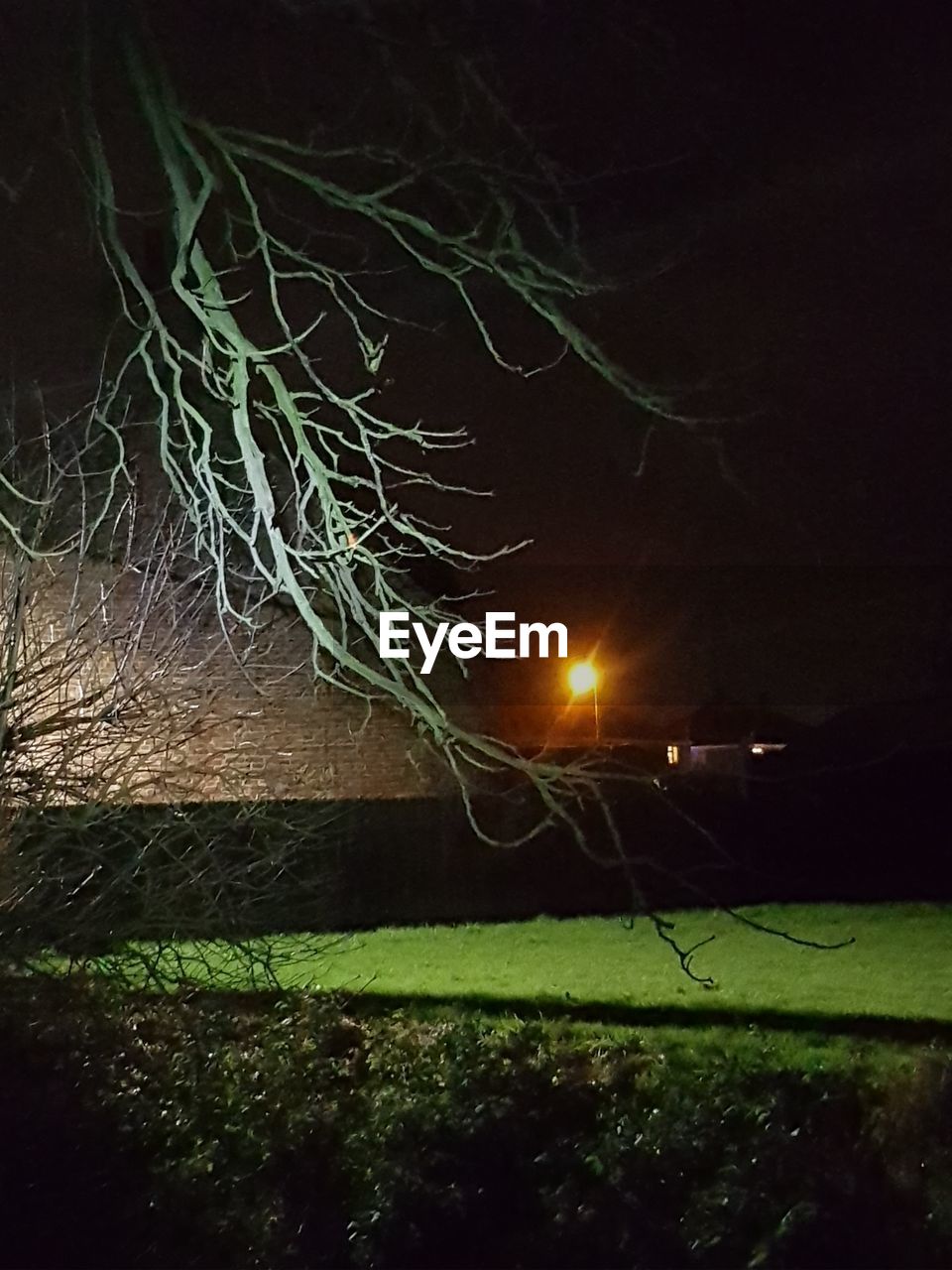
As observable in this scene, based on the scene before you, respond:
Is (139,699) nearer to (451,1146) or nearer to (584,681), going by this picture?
(451,1146)

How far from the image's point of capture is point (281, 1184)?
213 inches

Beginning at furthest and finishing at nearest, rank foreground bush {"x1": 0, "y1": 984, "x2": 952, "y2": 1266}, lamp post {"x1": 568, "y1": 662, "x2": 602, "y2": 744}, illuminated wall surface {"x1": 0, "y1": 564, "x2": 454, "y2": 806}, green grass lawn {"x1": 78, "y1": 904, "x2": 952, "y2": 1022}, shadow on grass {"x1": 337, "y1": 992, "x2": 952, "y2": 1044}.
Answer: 1. lamp post {"x1": 568, "y1": 662, "x2": 602, "y2": 744}
2. green grass lawn {"x1": 78, "y1": 904, "x2": 952, "y2": 1022}
3. shadow on grass {"x1": 337, "y1": 992, "x2": 952, "y2": 1044}
4. illuminated wall surface {"x1": 0, "y1": 564, "x2": 454, "y2": 806}
5. foreground bush {"x1": 0, "y1": 984, "x2": 952, "y2": 1266}

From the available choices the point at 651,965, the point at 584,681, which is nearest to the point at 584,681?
the point at 584,681

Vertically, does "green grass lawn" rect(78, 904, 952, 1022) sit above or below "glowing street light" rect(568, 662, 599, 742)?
below

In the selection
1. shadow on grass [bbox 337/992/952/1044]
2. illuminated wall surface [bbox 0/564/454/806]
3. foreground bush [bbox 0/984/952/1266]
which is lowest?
foreground bush [bbox 0/984/952/1266]

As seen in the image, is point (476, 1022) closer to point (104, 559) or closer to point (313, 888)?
point (313, 888)

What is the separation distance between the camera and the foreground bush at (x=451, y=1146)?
198 inches

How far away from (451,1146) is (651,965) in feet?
11.2

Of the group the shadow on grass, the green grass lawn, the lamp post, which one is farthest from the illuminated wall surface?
the lamp post

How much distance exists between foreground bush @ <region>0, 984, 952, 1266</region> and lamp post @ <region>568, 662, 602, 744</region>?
6605 millimetres

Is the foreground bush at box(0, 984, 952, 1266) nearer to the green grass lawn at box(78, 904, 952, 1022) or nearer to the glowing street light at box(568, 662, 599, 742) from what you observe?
the green grass lawn at box(78, 904, 952, 1022)

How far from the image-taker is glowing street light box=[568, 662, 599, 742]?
42.9 feet

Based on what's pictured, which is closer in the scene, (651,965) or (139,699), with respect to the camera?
→ (139,699)

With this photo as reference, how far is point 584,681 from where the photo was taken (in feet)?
43.6
